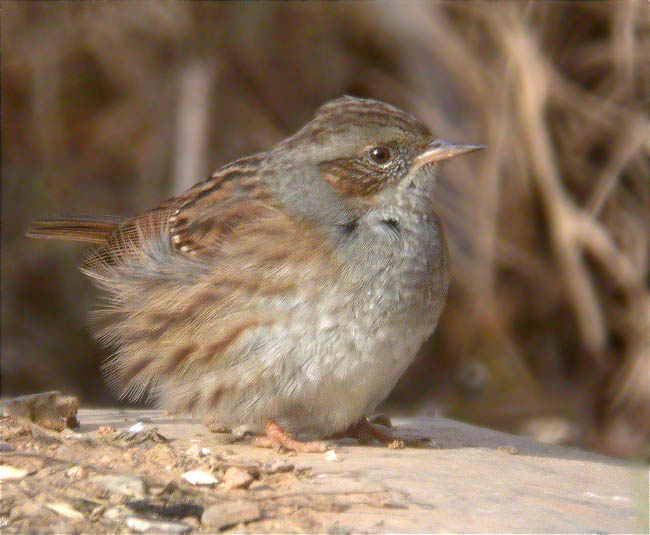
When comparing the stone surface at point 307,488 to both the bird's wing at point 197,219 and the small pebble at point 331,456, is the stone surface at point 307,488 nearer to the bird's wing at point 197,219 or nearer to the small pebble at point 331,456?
the small pebble at point 331,456

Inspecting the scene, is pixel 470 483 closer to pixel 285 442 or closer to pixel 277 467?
pixel 277 467

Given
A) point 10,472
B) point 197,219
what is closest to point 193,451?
point 10,472

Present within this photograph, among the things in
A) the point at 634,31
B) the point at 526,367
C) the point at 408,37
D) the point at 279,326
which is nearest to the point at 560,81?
the point at 634,31

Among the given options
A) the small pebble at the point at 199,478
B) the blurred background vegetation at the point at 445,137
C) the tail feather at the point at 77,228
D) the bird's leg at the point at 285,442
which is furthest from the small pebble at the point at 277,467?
the blurred background vegetation at the point at 445,137

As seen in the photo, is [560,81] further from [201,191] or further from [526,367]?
[201,191]

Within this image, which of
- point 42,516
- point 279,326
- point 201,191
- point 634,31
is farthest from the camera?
point 634,31

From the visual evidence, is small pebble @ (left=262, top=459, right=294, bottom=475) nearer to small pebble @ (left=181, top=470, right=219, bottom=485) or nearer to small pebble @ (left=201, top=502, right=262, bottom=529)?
small pebble @ (left=181, top=470, right=219, bottom=485)
